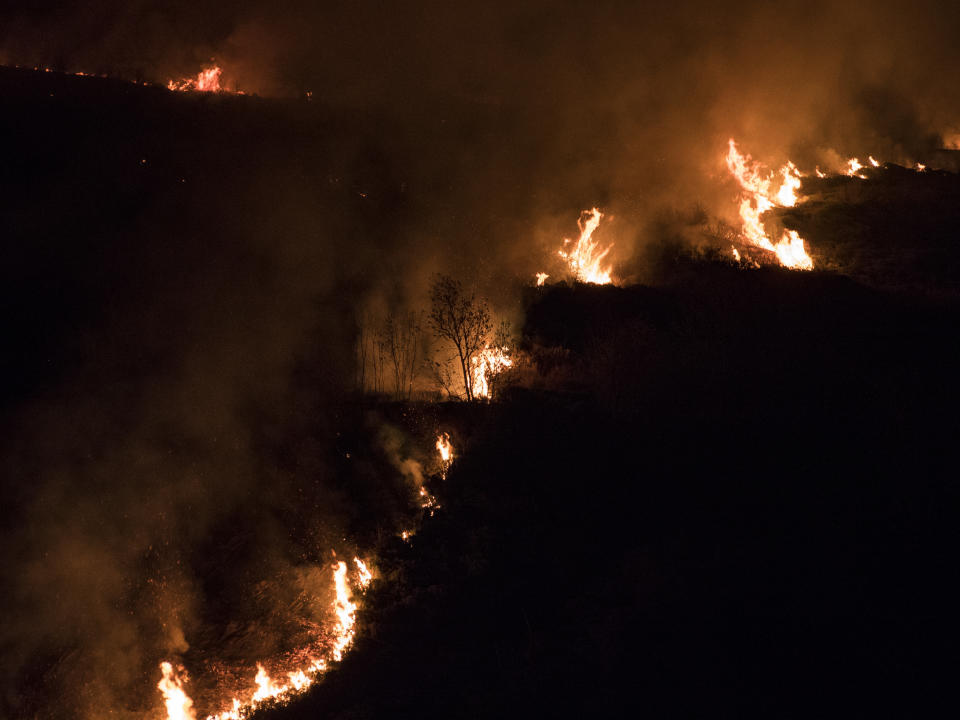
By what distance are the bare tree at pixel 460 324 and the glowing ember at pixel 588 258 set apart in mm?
3038

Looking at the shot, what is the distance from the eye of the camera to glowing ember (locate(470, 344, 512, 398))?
13.5 m

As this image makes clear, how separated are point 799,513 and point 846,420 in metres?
1.96

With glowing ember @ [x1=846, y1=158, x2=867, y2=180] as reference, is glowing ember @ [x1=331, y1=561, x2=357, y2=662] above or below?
below

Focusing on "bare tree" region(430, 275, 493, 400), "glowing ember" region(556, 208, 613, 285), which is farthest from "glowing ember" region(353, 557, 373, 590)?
"glowing ember" region(556, 208, 613, 285)

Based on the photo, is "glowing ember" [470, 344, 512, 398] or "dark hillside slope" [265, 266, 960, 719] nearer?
"dark hillside slope" [265, 266, 960, 719]

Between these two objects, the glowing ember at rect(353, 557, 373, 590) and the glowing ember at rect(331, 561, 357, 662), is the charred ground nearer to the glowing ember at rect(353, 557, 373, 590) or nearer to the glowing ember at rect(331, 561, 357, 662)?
the glowing ember at rect(353, 557, 373, 590)

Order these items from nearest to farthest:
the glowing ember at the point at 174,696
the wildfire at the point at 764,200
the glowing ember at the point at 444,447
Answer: the glowing ember at the point at 174,696, the glowing ember at the point at 444,447, the wildfire at the point at 764,200

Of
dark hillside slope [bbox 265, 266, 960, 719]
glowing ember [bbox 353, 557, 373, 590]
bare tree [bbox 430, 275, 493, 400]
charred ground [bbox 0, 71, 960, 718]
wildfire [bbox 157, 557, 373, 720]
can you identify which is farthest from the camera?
bare tree [bbox 430, 275, 493, 400]

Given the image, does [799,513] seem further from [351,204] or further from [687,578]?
[351,204]

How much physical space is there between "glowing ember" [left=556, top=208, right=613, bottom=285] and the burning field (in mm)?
91

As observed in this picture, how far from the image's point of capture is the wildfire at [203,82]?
21547 millimetres

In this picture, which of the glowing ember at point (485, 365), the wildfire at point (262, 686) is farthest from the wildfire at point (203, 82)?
the wildfire at point (262, 686)

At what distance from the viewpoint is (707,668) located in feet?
16.4

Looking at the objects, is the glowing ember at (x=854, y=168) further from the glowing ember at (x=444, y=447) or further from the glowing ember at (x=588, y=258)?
the glowing ember at (x=444, y=447)
